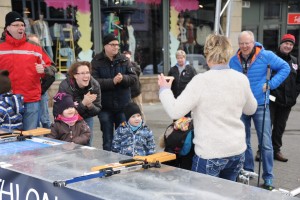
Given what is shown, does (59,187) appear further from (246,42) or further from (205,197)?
(246,42)

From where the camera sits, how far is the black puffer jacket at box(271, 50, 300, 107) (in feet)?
17.9

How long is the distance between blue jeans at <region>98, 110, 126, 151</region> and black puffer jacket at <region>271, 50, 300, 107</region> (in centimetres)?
220

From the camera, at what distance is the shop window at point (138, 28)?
34.6 feet

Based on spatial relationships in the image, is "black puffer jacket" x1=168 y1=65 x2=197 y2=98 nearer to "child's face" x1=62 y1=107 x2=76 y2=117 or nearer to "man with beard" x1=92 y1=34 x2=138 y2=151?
"man with beard" x1=92 y1=34 x2=138 y2=151

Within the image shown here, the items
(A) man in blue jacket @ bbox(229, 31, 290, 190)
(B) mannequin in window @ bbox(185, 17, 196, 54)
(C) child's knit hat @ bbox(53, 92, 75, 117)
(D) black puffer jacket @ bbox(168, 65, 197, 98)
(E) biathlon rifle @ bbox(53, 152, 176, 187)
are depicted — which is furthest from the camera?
(B) mannequin in window @ bbox(185, 17, 196, 54)

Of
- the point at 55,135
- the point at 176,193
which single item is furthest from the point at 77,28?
the point at 176,193

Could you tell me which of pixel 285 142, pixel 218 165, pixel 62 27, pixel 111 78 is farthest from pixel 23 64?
pixel 62 27

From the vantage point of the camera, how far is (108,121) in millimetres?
4781

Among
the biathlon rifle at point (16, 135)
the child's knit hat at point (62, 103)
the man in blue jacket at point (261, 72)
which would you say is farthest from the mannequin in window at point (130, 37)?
the biathlon rifle at point (16, 135)

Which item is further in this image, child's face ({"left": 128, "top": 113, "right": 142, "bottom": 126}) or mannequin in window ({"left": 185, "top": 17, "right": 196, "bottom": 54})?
mannequin in window ({"left": 185, "top": 17, "right": 196, "bottom": 54})

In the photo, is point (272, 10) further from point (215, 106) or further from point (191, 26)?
point (215, 106)

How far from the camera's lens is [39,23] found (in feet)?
31.4

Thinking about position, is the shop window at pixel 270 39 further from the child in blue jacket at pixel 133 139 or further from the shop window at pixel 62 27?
the child in blue jacket at pixel 133 139

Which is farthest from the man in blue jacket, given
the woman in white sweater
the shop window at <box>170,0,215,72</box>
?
the shop window at <box>170,0,215,72</box>
